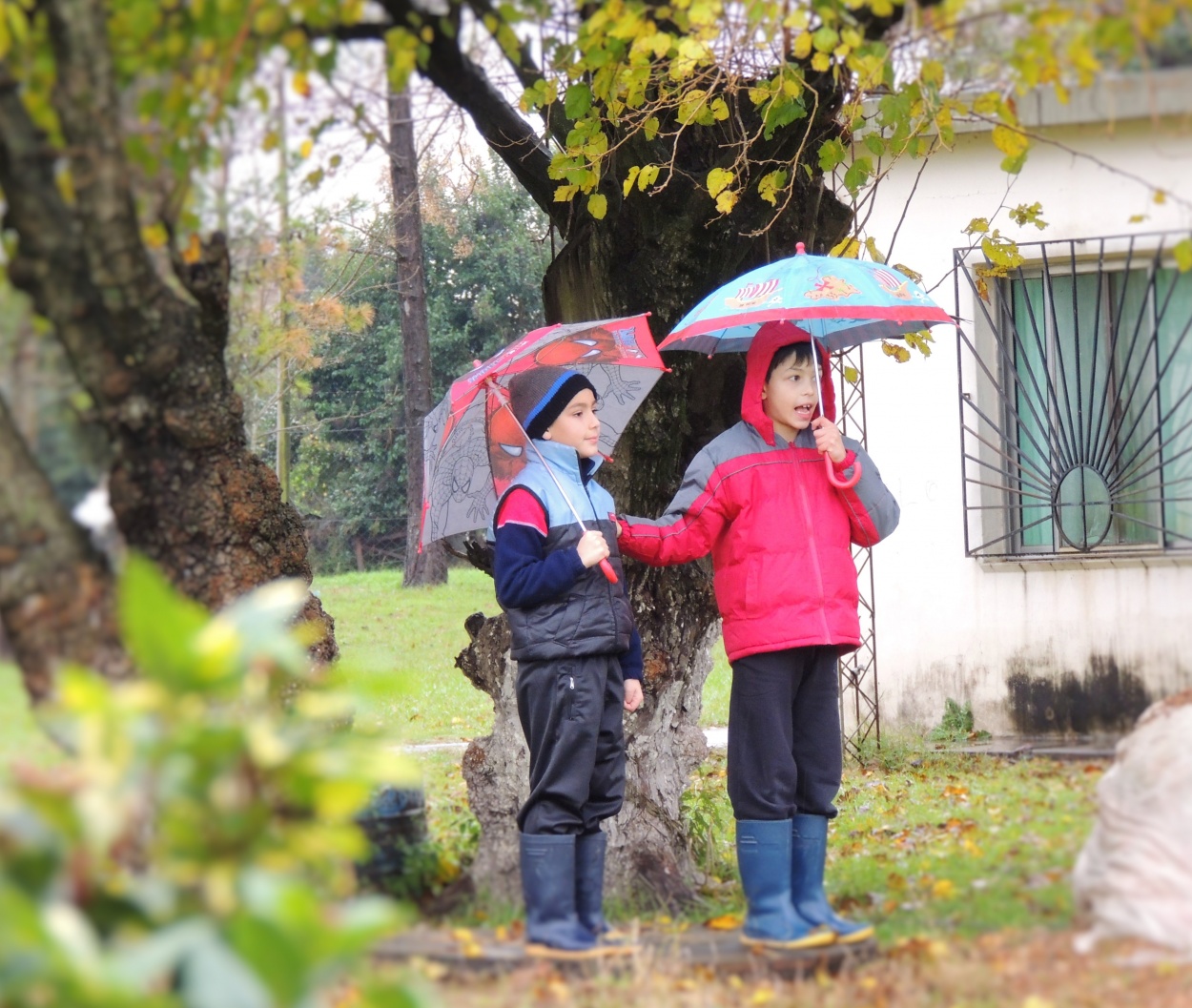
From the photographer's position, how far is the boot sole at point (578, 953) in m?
3.55

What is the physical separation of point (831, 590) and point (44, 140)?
2443 mm

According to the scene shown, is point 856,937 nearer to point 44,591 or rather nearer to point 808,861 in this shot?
point 808,861

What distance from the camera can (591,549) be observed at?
3.77m

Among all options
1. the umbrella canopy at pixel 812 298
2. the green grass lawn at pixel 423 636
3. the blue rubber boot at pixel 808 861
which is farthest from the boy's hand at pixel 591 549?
the green grass lawn at pixel 423 636

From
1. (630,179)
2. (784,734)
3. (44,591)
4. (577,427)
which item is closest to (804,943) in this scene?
(784,734)

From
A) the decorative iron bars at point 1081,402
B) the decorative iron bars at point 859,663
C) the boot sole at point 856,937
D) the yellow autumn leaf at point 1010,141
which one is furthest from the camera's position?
the decorative iron bars at point 859,663

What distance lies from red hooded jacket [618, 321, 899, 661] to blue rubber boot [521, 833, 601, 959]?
80cm

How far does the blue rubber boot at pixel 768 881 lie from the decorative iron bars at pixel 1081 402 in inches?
48.2

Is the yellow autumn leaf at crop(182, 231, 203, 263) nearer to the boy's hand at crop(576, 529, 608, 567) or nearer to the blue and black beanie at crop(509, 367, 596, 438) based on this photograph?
the blue and black beanie at crop(509, 367, 596, 438)

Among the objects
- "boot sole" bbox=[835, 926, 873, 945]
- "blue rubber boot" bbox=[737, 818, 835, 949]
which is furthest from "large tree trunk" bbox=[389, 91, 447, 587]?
"boot sole" bbox=[835, 926, 873, 945]

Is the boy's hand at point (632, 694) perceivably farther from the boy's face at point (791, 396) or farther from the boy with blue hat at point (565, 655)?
the boy's face at point (791, 396)

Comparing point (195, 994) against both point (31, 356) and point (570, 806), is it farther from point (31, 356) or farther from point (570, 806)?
point (570, 806)

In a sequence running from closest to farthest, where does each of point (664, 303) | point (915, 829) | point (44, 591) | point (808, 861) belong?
point (44, 591), point (808, 861), point (915, 829), point (664, 303)

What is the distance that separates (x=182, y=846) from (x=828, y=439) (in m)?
2.58
